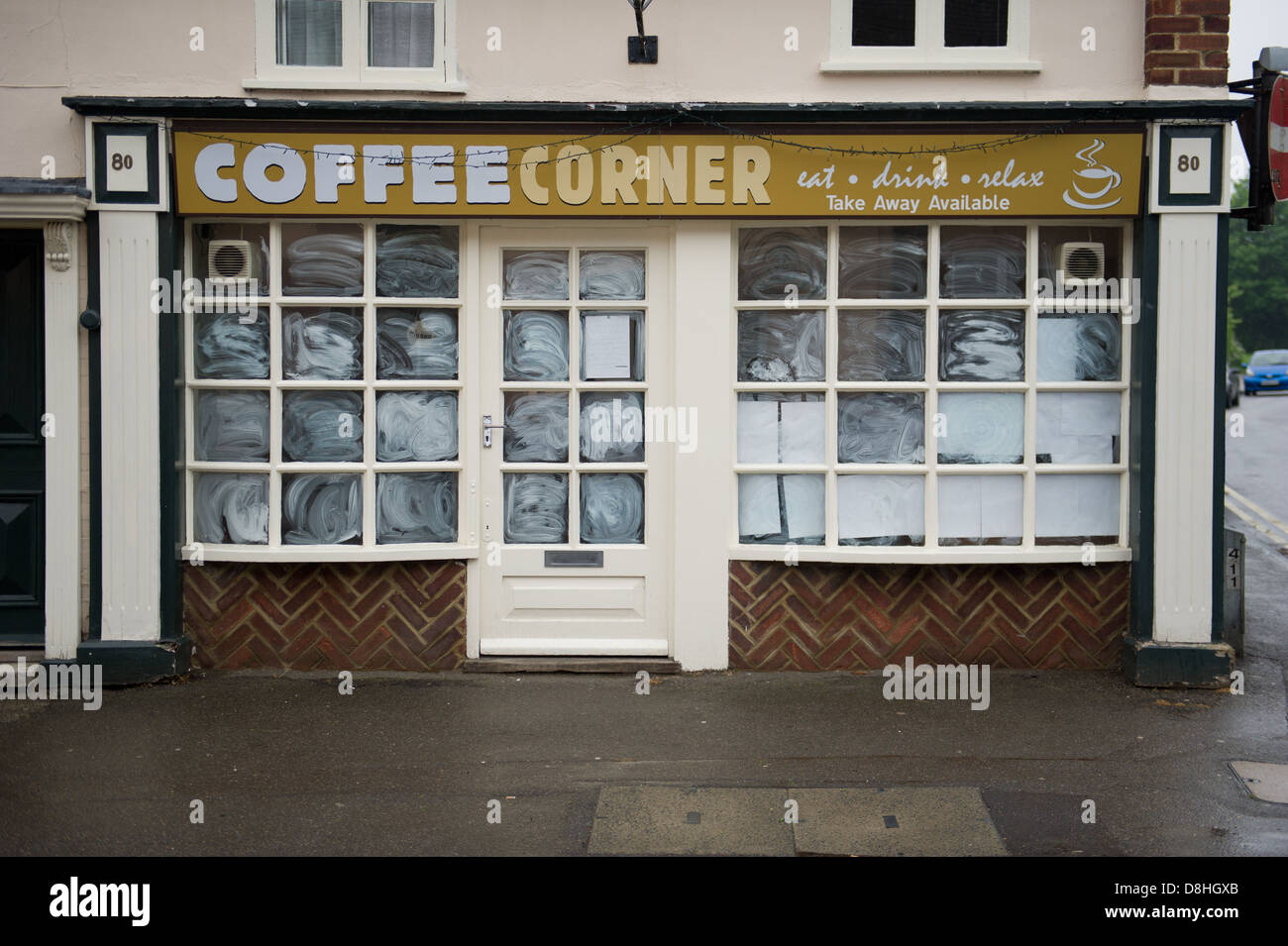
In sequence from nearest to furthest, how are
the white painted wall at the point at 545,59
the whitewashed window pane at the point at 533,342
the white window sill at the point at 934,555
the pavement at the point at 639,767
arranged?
the pavement at the point at 639,767
the white painted wall at the point at 545,59
the white window sill at the point at 934,555
the whitewashed window pane at the point at 533,342

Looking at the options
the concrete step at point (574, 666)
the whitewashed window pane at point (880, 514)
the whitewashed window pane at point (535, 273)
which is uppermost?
the whitewashed window pane at point (535, 273)

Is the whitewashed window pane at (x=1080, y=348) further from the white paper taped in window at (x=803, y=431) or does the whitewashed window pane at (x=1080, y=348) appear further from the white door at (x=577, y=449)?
the white door at (x=577, y=449)

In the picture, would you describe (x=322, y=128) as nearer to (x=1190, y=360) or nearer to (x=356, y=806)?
(x=356, y=806)

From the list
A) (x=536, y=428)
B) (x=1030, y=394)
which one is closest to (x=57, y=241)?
(x=536, y=428)

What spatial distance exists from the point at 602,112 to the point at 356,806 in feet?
13.8

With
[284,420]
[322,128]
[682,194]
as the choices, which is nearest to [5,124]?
[322,128]

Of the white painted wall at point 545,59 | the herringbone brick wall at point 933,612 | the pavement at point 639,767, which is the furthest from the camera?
the herringbone brick wall at point 933,612

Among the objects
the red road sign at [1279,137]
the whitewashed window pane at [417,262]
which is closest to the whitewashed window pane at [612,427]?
the whitewashed window pane at [417,262]

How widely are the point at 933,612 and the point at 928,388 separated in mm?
1406

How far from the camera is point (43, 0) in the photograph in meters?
7.44

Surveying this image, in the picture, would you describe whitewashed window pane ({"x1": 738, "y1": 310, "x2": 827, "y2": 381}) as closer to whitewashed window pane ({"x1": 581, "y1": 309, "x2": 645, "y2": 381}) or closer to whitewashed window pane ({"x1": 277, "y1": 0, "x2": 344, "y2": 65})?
whitewashed window pane ({"x1": 581, "y1": 309, "x2": 645, "y2": 381})

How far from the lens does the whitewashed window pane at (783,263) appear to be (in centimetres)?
Answer: 767

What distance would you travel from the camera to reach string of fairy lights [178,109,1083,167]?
24.0 feet

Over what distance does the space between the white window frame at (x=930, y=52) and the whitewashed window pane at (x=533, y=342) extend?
2267mm
